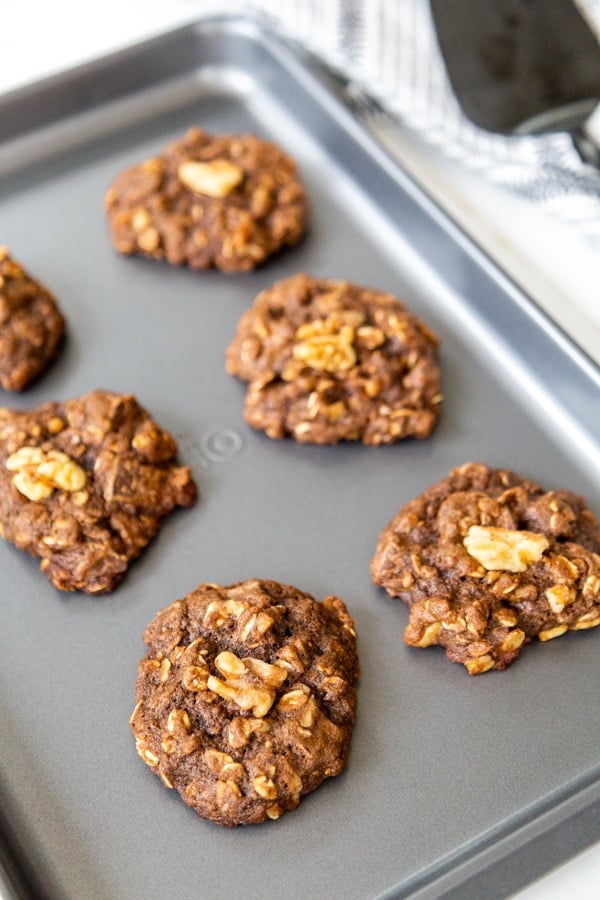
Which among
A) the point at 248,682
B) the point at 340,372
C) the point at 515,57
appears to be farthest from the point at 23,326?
the point at 515,57

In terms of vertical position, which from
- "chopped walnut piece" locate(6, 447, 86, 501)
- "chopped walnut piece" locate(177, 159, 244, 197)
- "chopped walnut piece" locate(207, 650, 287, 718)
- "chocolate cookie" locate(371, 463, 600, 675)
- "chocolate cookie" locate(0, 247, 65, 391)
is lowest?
"chocolate cookie" locate(371, 463, 600, 675)

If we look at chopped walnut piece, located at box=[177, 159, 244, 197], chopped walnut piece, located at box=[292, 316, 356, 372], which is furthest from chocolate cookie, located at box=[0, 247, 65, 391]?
chopped walnut piece, located at box=[292, 316, 356, 372]

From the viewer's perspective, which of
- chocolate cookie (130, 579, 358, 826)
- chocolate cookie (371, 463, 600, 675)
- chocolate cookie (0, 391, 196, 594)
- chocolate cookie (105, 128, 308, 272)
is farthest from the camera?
chocolate cookie (105, 128, 308, 272)

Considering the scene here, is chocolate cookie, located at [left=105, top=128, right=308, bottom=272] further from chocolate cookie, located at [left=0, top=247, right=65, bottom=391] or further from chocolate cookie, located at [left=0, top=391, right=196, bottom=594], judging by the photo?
chocolate cookie, located at [left=0, top=391, right=196, bottom=594]

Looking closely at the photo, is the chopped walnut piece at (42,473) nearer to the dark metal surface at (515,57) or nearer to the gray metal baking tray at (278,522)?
the gray metal baking tray at (278,522)

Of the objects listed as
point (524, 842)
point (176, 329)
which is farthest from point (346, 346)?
point (524, 842)

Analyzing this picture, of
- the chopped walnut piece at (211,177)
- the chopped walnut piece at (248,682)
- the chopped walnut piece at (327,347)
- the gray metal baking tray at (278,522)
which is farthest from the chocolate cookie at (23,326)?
the chopped walnut piece at (248,682)
